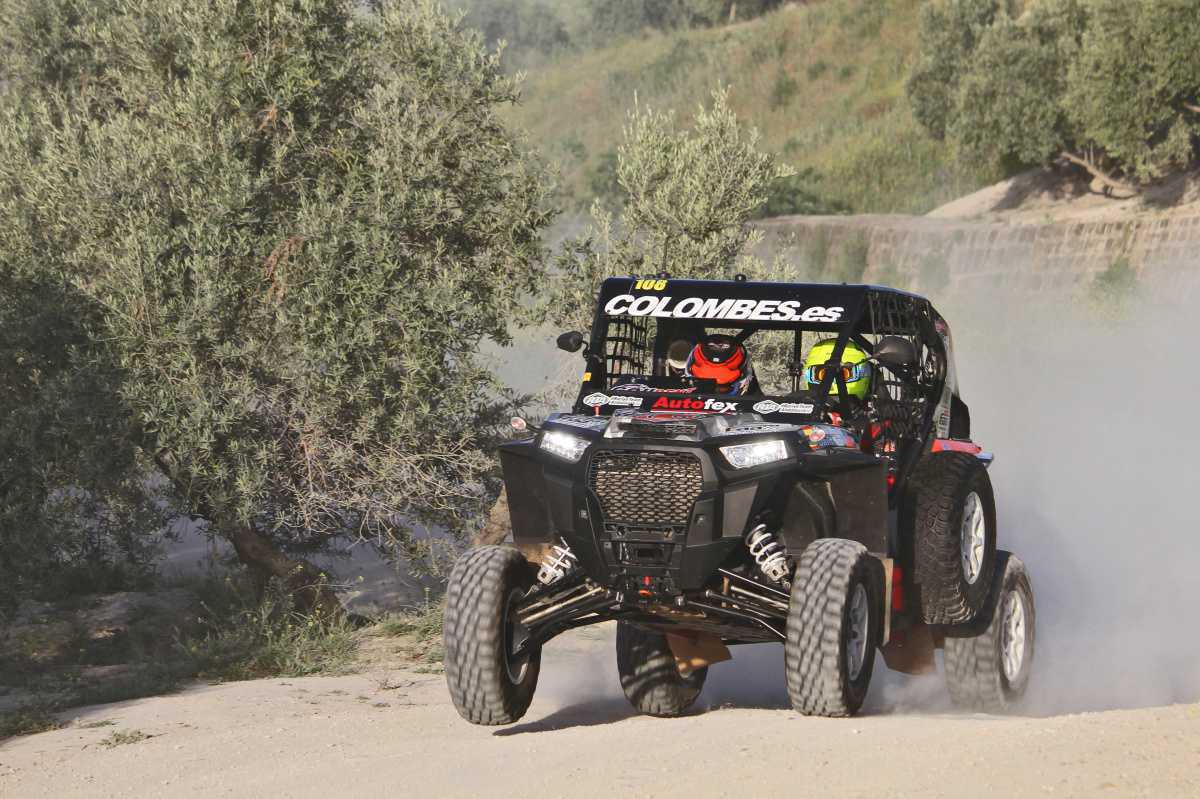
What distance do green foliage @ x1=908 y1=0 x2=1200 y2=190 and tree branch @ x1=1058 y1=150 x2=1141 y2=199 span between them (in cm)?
5

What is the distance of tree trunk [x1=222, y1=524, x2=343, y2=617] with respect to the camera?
1394 centimetres

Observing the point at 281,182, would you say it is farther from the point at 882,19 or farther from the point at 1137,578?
the point at 882,19

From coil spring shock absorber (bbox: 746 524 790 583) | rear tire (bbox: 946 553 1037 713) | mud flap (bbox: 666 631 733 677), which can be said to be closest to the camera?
coil spring shock absorber (bbox: 746 524 790 583)

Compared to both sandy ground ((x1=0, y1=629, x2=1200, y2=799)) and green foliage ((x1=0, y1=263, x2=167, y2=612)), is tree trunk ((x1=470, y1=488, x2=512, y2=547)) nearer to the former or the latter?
green foliage ((x1=0, y1=263, x2=167, y2=612))

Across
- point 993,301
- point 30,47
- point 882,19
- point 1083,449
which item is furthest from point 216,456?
point 882,19

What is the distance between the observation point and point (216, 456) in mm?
12656

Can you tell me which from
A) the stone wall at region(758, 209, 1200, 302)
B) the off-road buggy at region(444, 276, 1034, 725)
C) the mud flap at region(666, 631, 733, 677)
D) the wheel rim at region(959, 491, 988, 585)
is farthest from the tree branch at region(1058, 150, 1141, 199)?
the mud flap at region(666, 631, 733, 677)

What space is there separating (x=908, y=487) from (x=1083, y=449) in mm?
12771

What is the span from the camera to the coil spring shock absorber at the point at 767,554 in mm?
7590

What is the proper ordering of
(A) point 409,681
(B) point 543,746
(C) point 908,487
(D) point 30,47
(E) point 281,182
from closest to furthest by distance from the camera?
Answer: (B) point 543,746, (C) point 908,487, (A) point 409,681, (E) point 281,182, (D) point 30,47

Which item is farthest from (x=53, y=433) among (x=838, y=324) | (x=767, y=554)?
(x=767, y=554)

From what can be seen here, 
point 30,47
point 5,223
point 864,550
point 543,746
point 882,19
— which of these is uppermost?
point 882,19

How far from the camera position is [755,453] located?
7516 mm

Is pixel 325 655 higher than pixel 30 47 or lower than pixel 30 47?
lower
